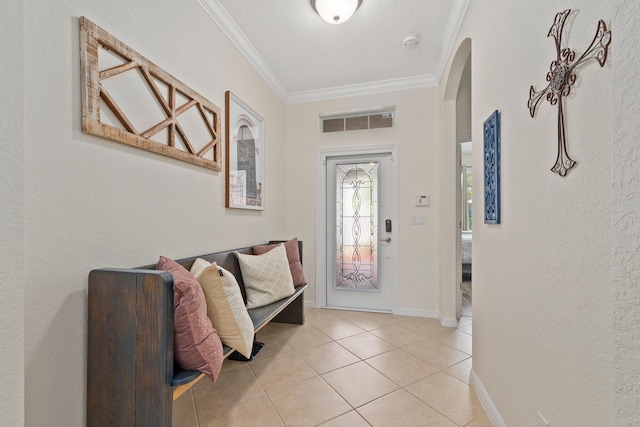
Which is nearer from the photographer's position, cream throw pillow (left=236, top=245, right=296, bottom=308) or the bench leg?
cream throw pillow (left=236, top=245, right=296, bottom=308)

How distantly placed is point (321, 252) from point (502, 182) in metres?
2.44

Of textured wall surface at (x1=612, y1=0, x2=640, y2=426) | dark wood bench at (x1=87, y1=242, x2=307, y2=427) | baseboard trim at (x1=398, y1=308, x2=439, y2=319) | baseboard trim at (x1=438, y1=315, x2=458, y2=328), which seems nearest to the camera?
textured wall surface at (x1=612, y1=0, x2=640, y2=426)

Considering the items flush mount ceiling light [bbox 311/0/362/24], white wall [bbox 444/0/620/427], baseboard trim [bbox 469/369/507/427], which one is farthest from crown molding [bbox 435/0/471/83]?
baseboard trim [bbox 469/369/507/427]

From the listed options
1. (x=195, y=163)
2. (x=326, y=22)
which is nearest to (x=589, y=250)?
(x=195, y=163)

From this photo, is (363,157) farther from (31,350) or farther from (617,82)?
(31,350)

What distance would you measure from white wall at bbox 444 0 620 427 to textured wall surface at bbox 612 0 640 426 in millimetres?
48

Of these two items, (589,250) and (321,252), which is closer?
(589,250)

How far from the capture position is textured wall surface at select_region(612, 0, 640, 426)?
0.58 meters

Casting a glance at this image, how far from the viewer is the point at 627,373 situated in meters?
0.60

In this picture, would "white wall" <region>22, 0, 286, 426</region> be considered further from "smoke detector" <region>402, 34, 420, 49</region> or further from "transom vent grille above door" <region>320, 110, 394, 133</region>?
"transom vent grille above door" <region>320, 110, 394, 133</region>

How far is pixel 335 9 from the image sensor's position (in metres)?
2.07

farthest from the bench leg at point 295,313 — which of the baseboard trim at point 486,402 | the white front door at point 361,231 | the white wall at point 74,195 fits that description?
the baseboard trim at point 486,402

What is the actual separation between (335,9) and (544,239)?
2096mm

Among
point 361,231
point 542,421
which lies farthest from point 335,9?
point 542,421
